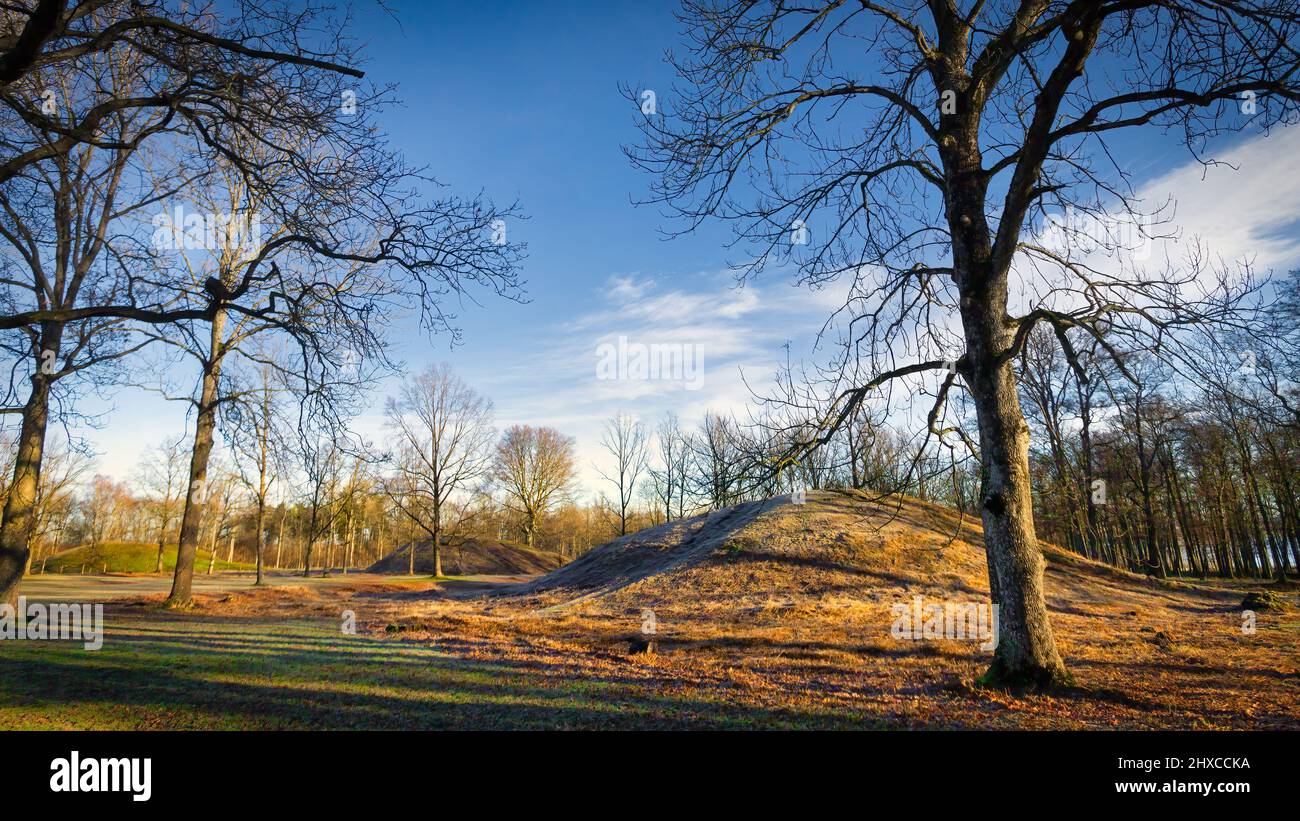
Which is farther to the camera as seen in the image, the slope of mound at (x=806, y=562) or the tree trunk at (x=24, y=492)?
the slope of mound at (x=806, y=562)

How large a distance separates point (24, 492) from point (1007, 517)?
724 inches

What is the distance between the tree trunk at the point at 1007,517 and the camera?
6.89m

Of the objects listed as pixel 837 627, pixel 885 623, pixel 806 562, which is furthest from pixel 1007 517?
pixel 806 562

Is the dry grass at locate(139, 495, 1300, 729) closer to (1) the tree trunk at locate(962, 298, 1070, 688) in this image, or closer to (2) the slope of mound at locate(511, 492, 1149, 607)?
(2) the slope of mound at locate(511, 492, 1149, 607)

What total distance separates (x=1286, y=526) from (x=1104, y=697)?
35.9 m

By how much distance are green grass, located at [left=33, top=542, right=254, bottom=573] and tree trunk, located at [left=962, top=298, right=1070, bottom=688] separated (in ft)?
181

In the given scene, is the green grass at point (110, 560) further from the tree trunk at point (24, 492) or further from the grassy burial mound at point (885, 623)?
the grassy burial mound at point (885, 623)

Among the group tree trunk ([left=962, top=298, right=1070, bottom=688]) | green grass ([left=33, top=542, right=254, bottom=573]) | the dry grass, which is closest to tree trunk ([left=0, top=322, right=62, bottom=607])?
the dry grass

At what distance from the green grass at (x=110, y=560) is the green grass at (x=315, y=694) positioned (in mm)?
46469

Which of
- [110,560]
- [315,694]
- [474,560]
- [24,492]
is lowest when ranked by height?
[474,560]

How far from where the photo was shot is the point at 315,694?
673cm

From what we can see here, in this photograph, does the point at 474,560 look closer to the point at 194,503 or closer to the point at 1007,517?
the point at 194,503

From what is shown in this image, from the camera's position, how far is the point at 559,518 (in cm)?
7675

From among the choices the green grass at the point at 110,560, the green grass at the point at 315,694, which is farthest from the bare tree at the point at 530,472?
the green grass at the point at 315,694
